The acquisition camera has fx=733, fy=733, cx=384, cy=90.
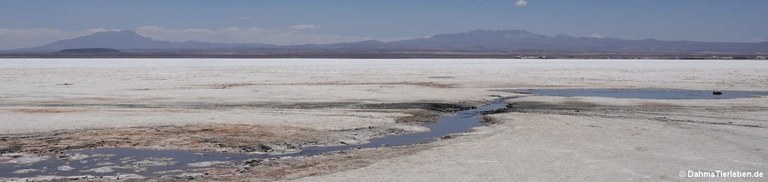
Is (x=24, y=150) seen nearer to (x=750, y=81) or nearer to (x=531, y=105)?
(x=531, y=105)

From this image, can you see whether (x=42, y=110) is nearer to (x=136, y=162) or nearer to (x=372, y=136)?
(x=136, y=162)

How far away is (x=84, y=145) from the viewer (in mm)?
12781

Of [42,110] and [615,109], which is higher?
[42,110]

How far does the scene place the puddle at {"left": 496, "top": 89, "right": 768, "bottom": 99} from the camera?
86.6 ft

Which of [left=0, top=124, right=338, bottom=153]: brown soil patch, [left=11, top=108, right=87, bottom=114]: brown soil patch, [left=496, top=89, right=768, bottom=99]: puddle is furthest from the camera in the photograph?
[left=496, top=89, right=768, bottom=99]: puddle

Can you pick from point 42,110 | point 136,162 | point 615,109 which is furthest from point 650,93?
point 136,162

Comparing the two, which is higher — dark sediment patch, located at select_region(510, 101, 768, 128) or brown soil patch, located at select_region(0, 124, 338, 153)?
brown soil patch, located at select_region(0, 124, 338, 153)

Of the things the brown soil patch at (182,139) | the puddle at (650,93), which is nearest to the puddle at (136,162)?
the brown soil patch at (182,139)

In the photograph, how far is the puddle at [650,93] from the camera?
2641 cm

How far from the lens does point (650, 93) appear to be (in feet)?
94.3

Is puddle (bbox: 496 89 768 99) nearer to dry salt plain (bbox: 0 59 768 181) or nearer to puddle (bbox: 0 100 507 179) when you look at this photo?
dry salt plain (bbox: 0 59 768 181)

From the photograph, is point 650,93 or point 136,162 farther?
point 650,93

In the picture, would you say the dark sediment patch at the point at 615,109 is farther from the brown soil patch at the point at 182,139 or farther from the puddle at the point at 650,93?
the brown soil patch at the point at 182,139

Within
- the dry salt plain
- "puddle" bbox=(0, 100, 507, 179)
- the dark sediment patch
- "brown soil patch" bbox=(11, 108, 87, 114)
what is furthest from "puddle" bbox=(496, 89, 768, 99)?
"brown soil patch" bbox=(11, 108, 87, 114)
